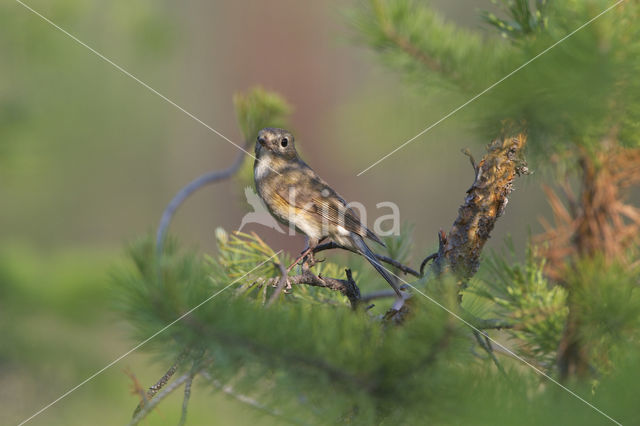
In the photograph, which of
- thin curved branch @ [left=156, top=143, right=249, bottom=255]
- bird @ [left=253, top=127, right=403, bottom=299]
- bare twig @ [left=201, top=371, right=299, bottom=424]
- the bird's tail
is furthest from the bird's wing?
bare twig @ [left=201, top=371, right=299, bottom=424]

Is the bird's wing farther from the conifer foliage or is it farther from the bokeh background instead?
the conifer foliage

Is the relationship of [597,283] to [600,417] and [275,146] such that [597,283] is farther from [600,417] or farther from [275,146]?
[275,146]

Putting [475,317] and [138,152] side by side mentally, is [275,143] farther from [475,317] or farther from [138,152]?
[138,152]

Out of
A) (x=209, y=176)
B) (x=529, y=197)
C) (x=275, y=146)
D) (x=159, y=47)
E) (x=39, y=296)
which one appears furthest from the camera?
(x=529, y=197)

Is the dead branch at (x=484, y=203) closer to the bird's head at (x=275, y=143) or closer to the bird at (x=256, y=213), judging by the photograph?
the bird at (x=256, y=213)

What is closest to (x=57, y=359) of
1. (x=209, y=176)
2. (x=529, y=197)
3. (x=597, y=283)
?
(x=209, y=176)

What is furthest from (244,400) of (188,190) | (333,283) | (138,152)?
(138,152)
